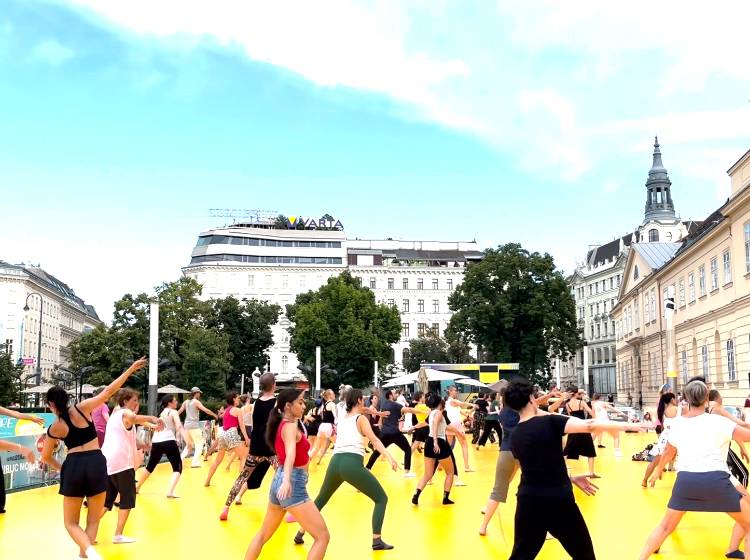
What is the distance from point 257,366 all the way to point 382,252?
37432 mm

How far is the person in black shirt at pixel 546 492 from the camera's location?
575 cm

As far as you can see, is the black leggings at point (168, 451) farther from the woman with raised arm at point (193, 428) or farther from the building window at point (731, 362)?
the building window at point (731, 362)

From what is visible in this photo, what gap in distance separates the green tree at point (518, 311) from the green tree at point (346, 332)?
6860 millimetres

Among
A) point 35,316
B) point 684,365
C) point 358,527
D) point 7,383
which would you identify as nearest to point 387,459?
point 358,527

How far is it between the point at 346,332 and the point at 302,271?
36.0 m

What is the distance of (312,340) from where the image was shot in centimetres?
6919

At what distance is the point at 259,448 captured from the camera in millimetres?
11602

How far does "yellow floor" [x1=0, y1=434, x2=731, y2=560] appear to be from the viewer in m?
9.41

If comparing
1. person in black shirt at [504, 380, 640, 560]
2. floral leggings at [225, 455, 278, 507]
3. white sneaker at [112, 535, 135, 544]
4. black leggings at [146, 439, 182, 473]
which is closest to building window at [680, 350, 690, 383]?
black leggings at [146, 439, 182, 473]

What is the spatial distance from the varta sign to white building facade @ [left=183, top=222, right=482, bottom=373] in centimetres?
138

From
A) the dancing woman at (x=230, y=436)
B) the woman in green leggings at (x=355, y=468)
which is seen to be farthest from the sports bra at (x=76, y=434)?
the dancing woman at (x=230, y=436)

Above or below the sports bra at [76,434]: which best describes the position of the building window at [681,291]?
above

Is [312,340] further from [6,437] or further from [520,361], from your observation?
[6,437]

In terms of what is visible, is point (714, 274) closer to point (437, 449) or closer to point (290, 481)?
point (437, 449)
